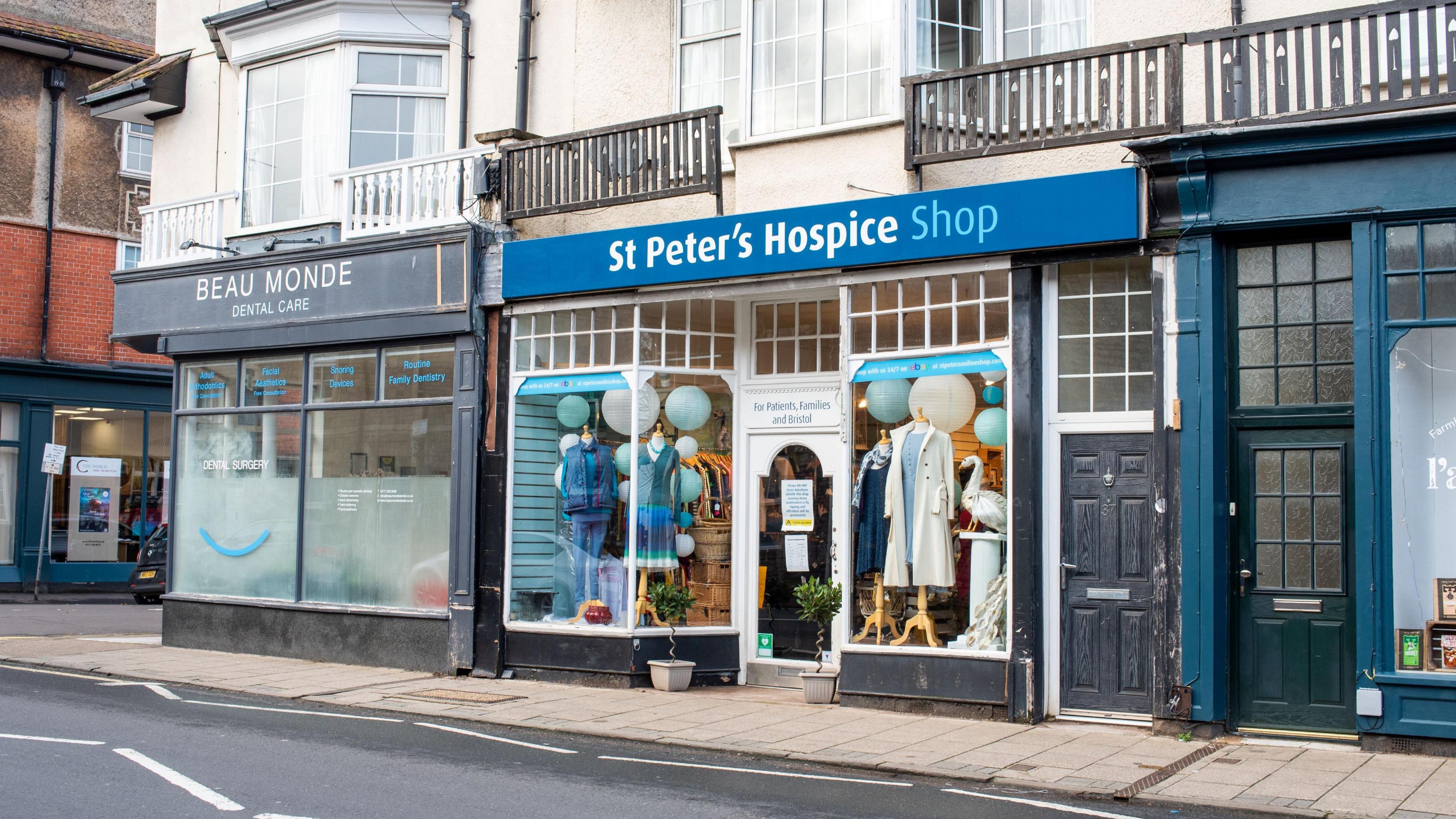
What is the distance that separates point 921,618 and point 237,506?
848cm

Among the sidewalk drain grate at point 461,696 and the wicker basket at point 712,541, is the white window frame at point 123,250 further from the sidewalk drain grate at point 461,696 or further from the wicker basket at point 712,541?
the wicker basket at point 712,541

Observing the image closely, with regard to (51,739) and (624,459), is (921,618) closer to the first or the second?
(624,459)

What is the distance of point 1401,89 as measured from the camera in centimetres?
902

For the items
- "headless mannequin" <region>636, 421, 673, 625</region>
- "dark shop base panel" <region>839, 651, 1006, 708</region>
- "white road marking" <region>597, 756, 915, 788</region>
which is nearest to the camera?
"white road marking" <region>597, 756, 915, 788</region>

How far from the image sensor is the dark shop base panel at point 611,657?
12.4 meters

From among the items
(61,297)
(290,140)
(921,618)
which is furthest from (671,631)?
(61,297)

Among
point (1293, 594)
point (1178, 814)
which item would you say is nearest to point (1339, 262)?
point (1293, 594)

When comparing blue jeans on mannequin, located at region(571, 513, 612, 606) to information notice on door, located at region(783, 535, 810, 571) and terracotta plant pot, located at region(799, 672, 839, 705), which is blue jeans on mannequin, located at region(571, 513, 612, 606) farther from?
terracotta plant pot, located at region(799, 672, 839, 705)

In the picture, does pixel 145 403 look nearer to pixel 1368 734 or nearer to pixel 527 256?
pixel 527 256

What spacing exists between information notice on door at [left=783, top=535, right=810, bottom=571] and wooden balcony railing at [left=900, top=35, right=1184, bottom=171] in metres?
3.56

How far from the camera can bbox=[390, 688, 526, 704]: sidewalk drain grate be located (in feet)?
38.0

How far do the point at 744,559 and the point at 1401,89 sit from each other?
261 inches

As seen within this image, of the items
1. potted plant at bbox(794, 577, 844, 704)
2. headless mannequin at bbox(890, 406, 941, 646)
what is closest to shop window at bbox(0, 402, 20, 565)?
potted plant at bbox(794, 577, 844, 704)

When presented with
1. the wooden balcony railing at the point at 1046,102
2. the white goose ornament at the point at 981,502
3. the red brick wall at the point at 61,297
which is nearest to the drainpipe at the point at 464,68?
the wooden balcony railing at the point at 1046,102
